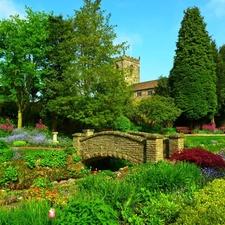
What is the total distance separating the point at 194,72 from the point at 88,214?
3362cm

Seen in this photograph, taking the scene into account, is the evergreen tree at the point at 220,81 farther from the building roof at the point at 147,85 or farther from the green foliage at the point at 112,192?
the green foliage at the point at 112,192

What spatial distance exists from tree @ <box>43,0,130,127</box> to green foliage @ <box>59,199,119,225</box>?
707 inches

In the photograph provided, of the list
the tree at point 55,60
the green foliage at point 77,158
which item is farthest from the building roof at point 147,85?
the green foliage at point 77,158

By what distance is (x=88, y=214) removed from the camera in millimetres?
3664

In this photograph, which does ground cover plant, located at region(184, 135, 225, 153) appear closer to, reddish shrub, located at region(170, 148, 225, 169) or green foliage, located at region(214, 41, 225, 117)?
reddish shrub, located at region(170, 148, 225, 169)

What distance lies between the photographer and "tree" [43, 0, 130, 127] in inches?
872

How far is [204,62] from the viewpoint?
3541 centimetres

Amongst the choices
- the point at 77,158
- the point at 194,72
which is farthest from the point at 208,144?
the point at 194,72

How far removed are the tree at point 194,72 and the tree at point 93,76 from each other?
13.3m

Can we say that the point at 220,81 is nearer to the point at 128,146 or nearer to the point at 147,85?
the point at 147,85

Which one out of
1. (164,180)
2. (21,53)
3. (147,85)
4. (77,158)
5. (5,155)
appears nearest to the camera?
(164,180)

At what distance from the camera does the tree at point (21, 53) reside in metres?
26.0

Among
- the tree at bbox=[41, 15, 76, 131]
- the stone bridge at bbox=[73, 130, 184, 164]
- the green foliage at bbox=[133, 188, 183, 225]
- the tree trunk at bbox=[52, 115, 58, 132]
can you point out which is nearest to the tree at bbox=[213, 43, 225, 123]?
the tree at bbox=[41, 15, 76, 131]

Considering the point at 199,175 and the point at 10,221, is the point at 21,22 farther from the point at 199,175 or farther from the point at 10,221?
the point at 10,221
